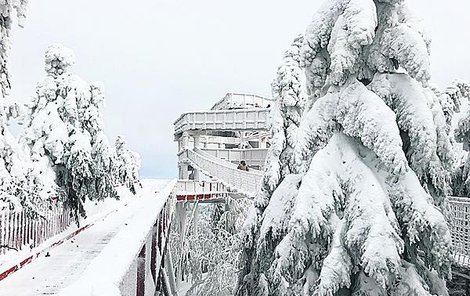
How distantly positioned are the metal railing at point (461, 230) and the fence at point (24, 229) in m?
7.55

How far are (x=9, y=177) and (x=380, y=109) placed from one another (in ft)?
15.6

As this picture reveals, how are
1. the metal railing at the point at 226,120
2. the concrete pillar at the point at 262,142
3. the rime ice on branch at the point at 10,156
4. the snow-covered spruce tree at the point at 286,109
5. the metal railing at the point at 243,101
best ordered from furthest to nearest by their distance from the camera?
the metal railing at the point at 243,101
the concrete pillar at the point at 262,142
the metal railing at the point at 226,120
the snow-covered spruce tree at the point at 286,109
the rime ice on branch at the point at 10,156

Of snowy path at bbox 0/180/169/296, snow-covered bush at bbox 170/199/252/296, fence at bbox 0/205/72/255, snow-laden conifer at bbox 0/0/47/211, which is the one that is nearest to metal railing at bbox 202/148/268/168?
snow-covered bush at bbox 170/199/252/296

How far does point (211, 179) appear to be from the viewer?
1298 inches

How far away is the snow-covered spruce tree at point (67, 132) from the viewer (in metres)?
11.6

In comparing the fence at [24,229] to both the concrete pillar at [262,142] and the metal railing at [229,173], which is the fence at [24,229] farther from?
the concrete pillar at [262,142]

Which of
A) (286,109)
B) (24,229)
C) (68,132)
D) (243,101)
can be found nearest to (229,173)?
(286,109)

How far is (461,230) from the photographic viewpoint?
37.7 feet

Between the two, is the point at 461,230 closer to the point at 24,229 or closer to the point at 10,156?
the point at 24,229

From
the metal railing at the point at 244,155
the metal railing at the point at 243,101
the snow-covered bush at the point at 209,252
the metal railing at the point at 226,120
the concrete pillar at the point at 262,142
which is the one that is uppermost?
the metal railing at the point at 243,101

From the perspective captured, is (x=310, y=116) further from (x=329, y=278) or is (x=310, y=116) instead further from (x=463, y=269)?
(x=463, y=269)

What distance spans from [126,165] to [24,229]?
22394 mm

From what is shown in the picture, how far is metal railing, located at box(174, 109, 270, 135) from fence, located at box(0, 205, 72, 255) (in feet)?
86.7

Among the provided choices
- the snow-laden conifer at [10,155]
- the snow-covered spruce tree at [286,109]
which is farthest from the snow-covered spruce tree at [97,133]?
the snow-laden conifer at [10,155]
